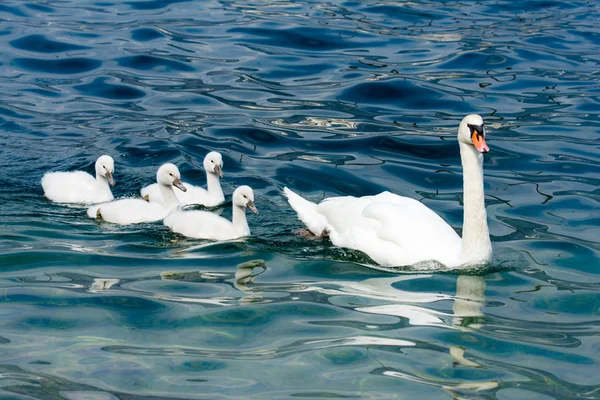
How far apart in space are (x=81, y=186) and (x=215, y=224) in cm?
191

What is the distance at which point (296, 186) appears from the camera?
37.0ft

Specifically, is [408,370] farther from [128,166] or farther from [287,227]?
[128,166]

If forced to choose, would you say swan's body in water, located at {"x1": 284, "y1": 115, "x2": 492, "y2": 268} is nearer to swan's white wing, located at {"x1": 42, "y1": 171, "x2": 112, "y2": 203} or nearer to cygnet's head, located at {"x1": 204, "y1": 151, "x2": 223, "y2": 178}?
cygnet's head, located at {"x1": 204, "y1": 151, "x2": 223, "y2": 178}

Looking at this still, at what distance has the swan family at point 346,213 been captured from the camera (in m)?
8.38

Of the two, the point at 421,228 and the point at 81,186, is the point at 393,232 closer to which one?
the point at 421,228

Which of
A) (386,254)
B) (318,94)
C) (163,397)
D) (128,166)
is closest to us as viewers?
(163,397)

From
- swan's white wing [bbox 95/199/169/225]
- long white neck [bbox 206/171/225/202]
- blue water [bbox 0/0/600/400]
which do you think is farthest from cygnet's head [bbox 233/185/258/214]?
long white neck [bbox 206/171/225/202]

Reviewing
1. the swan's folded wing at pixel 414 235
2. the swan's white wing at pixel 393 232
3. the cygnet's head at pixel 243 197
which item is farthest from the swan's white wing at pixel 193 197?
the swan's folded wing at pixel 414 235

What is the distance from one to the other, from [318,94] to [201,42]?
3.54 m

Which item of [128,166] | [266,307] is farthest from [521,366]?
[128,166]

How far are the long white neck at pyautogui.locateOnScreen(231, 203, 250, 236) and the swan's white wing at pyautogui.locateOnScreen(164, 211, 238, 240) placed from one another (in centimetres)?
5

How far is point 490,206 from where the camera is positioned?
1046 centimetres

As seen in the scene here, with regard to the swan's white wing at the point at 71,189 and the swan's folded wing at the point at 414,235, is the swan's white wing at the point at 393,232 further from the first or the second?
the swan's white wing at the point at 71,189

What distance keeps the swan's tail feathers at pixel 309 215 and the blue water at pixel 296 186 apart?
0.16 meters
